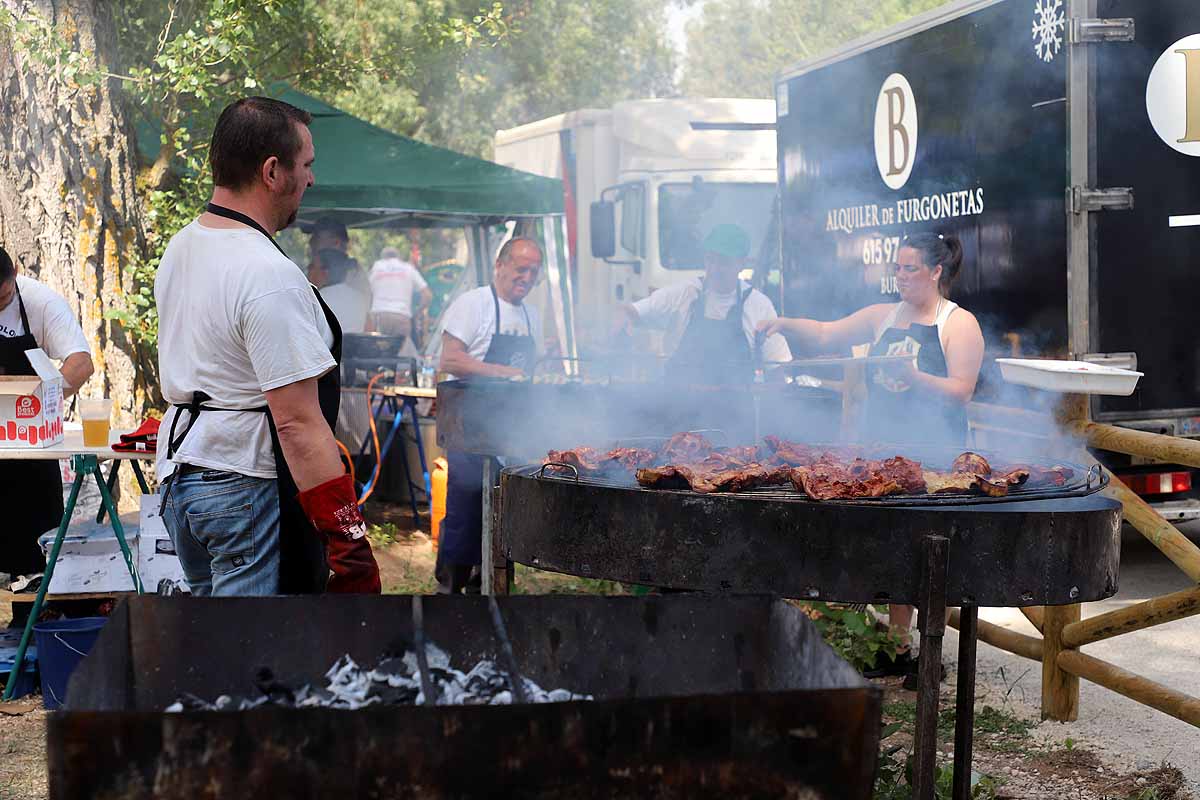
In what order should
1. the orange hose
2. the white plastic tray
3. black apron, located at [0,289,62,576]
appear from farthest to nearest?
the orange hose → black apron, located at [0,289,62,576] → the white plastic tray

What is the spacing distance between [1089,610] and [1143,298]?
1.85 m

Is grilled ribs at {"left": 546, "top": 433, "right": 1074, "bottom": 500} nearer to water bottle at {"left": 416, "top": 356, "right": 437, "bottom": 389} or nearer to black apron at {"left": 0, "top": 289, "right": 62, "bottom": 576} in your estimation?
black apron at {"left": 0, "top": 289, "right": 62, "bottom": 576}

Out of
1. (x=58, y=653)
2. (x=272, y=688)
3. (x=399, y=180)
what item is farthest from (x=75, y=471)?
(x=399, y=180)

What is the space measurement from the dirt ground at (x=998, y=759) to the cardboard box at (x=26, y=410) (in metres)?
1.19

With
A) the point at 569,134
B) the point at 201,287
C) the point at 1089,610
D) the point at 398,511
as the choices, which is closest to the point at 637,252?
the point at 569,134

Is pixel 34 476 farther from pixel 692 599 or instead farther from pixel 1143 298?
pixel 1143 298

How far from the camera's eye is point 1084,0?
19.6ft

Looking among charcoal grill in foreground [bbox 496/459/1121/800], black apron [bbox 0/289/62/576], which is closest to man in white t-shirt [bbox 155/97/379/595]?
charcoal grill in foreground [bbox 496/459/1121/800]

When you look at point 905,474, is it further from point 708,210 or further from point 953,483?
point 708,210

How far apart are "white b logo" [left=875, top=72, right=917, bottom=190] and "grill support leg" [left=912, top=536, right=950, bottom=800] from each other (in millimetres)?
4934

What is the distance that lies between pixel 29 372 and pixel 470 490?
2352 millimetres

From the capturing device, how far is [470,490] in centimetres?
695

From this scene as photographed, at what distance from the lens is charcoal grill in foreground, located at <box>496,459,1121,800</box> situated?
3.19m

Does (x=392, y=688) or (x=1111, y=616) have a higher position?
(x=392, y=688)
